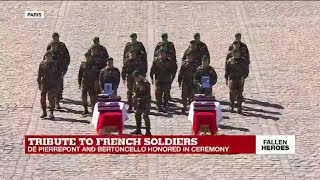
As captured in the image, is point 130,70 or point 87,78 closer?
point 87,78

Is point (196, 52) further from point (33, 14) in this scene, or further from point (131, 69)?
point (33, 14)

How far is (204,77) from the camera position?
23.8 m

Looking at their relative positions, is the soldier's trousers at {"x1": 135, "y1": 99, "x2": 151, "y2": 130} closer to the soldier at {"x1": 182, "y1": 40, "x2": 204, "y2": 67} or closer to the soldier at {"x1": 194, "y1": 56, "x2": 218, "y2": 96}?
the soldier at {"x1": 194, "y1": 56, "x2": 218, "y2": 96}

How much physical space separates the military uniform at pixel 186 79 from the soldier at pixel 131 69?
3.52 ft

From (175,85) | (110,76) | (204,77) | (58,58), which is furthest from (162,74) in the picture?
(58,58)

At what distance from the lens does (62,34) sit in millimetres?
32531

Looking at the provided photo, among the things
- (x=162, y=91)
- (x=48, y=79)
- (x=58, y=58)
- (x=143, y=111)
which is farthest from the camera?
(x=58, y=58)

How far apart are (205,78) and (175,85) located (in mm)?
4098

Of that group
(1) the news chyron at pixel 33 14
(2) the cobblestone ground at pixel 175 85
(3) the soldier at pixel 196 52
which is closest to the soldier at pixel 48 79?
(2) the cobblestone ground at pixel 175 85

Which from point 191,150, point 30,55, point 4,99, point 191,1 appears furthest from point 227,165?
point 191,1

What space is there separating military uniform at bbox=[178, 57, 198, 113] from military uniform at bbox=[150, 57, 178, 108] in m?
0.30

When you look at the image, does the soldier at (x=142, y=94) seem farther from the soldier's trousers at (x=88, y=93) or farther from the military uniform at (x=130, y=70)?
the soldier's trousers at (x=88, y=93)

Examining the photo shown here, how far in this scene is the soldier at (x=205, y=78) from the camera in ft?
77.9

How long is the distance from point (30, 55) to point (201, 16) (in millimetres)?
7837
